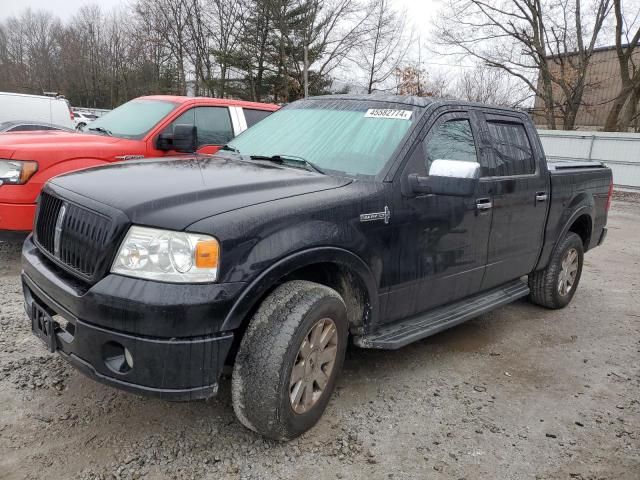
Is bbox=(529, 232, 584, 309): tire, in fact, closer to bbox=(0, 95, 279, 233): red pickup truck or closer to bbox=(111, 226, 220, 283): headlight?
bbox=(0, 95, 279, 233): red pickup truck

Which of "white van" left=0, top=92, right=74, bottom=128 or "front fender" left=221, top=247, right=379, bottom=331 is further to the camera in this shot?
"white van" left=0, top=92, right=74, bottom=128

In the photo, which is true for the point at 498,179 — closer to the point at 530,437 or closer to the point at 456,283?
the point at 456,283

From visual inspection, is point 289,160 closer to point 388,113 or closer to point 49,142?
point 388,113

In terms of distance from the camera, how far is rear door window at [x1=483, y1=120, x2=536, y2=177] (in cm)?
404

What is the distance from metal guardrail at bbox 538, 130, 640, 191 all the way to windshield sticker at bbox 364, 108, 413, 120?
1458 centimetres

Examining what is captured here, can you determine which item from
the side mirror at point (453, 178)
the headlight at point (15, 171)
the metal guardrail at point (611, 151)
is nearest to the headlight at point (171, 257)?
the side mirror at point (453, 178)

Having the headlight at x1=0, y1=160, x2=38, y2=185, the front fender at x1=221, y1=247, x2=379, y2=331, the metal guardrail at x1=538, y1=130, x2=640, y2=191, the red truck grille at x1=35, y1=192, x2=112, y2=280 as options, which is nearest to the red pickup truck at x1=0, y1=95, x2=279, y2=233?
the headlight at x1=0, y1=160, x2=38, y2=185

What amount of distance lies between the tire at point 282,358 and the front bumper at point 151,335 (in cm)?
17

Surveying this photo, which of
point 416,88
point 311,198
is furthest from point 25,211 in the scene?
point 416,88

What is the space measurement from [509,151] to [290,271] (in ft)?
8.19

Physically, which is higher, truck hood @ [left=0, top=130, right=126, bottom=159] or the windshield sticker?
the windshield sticker

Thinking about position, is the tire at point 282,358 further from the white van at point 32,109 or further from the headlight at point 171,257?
the white van at point 32,109

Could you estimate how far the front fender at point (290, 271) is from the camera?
2.39 metres

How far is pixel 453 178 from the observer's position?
300 cm
